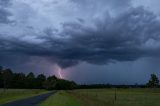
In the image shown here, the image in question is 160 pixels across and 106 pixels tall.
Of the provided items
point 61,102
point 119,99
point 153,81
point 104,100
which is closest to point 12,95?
point 119,99

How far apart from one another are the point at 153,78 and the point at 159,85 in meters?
9.06

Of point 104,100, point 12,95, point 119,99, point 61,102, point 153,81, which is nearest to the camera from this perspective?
point 61,102

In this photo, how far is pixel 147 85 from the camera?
6850 inches

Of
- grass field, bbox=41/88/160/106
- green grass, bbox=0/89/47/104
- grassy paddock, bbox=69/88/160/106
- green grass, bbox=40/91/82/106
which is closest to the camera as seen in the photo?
grassy paddock, bbox=69/88/160/106

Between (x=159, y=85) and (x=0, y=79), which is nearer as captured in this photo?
(x=159, y=85)

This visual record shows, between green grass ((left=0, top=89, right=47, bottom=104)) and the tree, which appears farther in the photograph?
the tree

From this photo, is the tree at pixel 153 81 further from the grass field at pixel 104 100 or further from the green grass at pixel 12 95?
the grass field at pixel 104 100

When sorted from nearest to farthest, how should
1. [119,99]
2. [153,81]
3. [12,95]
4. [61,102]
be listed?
[61,102] < [119,99] < [12,95] < [153,81]

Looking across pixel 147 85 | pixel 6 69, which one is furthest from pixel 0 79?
pixel 147 85

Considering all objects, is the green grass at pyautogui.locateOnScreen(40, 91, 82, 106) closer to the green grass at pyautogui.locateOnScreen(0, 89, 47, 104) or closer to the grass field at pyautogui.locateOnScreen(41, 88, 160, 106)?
the grass field at pyautogui.locateOnScreen(41, 88, 160, 106)

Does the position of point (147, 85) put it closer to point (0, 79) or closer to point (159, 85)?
point (159, 85)

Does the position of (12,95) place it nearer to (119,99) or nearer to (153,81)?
(119,99)

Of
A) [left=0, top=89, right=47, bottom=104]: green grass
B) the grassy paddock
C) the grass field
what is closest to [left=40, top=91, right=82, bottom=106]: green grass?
the grass field

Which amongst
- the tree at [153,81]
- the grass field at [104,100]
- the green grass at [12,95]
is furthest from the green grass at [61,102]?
the tree at [153,81]
